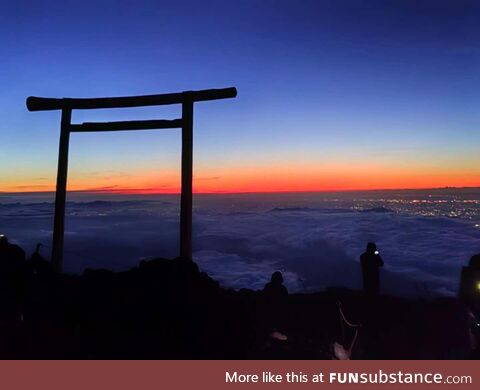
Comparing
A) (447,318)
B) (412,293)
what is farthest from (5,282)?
(412,293)

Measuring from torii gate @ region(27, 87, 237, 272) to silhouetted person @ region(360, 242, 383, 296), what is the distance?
4.90m

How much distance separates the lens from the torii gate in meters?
7.39

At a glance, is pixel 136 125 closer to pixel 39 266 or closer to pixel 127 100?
pixel 127 100

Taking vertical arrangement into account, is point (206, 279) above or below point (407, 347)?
above

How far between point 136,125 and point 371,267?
706 centimetres

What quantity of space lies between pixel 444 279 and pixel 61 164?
34.2m

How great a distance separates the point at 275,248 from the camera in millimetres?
49562

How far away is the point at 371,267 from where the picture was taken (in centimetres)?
952

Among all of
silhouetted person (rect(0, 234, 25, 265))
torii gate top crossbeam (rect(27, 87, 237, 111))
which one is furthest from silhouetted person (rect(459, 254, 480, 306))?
silhouetted person (rect(0, 234, 25, 265))

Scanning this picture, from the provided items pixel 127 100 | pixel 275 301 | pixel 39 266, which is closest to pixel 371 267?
pixel 275 301

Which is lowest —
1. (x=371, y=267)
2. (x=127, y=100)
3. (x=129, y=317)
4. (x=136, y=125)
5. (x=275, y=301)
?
(x=275, y=301)

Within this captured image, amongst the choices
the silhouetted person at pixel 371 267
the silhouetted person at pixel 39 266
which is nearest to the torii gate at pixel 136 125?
the silhouetted person at pixel 39 266

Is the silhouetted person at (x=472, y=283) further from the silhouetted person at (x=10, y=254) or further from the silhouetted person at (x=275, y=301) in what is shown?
the silhouetted person at (x=10, y=254)

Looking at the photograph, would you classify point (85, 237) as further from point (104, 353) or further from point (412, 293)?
point (104, 353)
